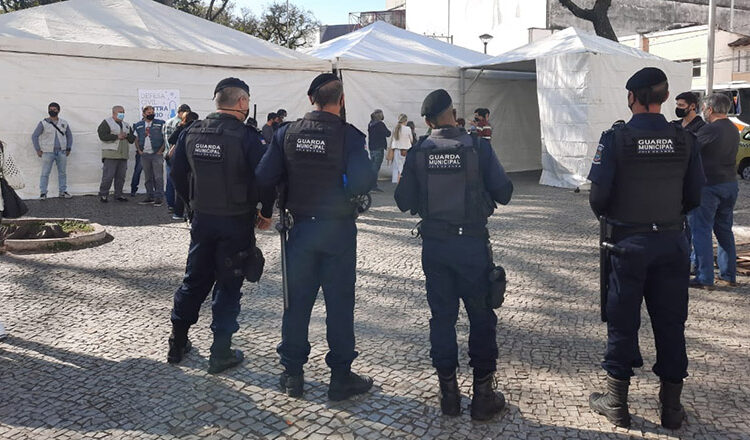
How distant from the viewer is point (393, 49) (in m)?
17.3

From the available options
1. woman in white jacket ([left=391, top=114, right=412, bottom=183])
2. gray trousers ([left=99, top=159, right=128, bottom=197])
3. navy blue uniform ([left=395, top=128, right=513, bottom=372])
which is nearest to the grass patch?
gray trousers ([left=99, top=159, right=128, bottom=197])

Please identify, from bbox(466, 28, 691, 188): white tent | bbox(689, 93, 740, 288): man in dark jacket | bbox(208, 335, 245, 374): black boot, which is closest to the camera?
bbox(208, 335, 245, 374): black boot

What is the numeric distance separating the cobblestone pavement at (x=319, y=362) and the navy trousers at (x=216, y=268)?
1.20 feet

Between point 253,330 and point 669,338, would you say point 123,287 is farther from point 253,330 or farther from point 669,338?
point 669,338

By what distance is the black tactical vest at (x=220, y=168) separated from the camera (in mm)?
4277

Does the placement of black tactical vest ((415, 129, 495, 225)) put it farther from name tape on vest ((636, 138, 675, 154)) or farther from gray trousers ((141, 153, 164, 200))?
gray trousers ((141, 153, 164, 200))

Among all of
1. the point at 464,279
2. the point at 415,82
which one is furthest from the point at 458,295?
the point at 415,82

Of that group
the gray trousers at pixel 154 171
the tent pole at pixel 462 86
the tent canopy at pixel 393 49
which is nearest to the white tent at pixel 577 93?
the tent pole at pixel 462 86

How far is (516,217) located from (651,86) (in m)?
7.12

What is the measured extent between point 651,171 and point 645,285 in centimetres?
63

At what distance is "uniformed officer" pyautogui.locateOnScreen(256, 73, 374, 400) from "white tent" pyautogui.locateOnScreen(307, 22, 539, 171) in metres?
11.6

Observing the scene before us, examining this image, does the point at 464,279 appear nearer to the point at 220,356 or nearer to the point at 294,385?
the point at 294,385

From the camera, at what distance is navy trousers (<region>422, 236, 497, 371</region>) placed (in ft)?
12.2

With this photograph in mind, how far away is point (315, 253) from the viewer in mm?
4051
